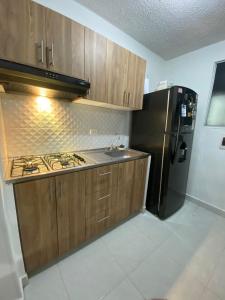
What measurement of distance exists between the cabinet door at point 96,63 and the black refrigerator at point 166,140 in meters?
0.75

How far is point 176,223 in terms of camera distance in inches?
76.5

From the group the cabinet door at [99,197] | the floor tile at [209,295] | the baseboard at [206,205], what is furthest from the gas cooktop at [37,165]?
the baseboard at [206,205]

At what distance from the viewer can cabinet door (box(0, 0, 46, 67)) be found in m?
0.96

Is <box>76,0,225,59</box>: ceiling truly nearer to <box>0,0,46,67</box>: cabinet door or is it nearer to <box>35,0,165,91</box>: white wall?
<box>35,0,165,91</box>: white wall

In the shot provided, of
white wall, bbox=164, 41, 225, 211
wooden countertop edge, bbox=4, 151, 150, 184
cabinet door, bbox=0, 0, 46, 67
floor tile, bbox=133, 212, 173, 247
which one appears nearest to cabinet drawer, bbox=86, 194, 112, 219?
wooden countertop edge, bbox=4, 151, 150, 184

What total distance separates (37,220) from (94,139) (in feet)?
3.88

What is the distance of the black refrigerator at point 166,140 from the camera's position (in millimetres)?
1716

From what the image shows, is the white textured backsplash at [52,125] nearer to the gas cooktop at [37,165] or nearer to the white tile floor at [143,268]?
the gas cooktop at [37,165]

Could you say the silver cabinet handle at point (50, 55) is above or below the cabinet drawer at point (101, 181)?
above

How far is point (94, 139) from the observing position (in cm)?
200

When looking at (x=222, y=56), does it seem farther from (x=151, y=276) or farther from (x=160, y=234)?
(x=151, y=276)

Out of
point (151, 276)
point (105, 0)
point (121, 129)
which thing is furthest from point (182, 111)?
point (151, 276)

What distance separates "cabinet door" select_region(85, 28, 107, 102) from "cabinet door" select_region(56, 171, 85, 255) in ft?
2.77

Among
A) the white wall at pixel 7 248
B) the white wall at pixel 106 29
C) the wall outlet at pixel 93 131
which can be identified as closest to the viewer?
the white wall at pixel 7 248
